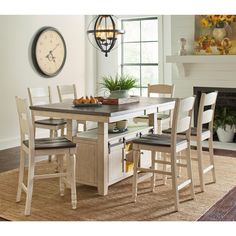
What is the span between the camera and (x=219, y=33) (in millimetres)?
6102

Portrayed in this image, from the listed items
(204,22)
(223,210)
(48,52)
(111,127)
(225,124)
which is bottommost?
(223,210)

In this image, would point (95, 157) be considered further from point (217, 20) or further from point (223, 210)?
point (217, 20)

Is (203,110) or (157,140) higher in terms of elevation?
(203,110)

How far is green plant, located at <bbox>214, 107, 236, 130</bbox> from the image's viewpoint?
20.6 feet

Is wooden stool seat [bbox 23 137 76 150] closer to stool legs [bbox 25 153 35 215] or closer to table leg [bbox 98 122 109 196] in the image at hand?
stool legs [bbox 25 153 35 215]

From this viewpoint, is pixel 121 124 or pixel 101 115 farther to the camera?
pixel 121 124

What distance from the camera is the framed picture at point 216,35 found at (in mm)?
6059

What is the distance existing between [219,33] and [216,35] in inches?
2.0

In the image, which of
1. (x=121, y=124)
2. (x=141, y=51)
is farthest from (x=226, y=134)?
(x=121, y=124)

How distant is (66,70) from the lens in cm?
714

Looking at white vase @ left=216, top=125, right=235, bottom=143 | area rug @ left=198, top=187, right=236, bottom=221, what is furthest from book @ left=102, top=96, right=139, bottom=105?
white vase @ left=216, top=125, right=235, bottom=143

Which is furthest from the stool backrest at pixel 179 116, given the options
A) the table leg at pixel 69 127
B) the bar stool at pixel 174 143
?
the table leg at pixel 69 127
